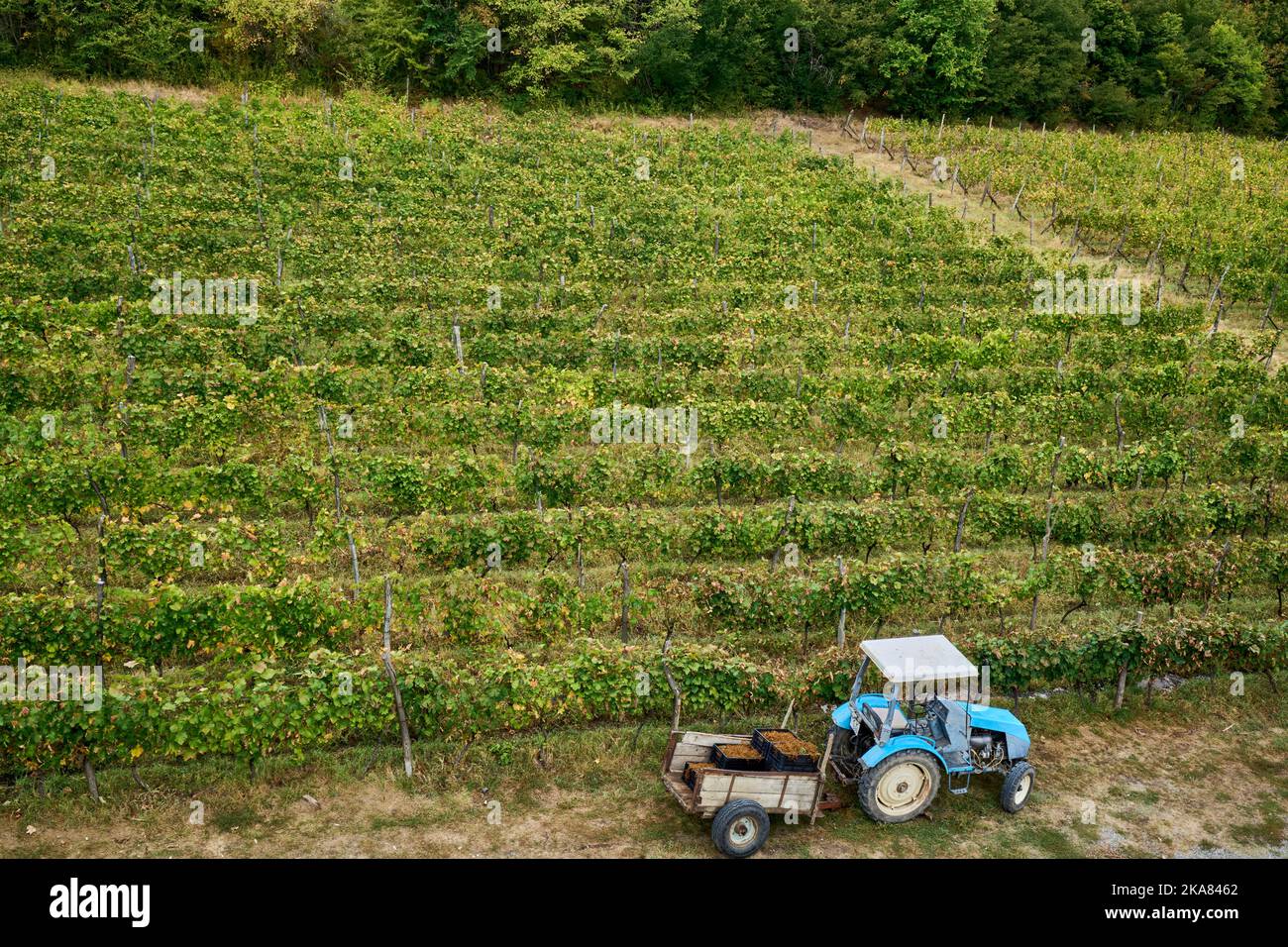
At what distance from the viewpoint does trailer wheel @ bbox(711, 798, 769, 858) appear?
10.1m

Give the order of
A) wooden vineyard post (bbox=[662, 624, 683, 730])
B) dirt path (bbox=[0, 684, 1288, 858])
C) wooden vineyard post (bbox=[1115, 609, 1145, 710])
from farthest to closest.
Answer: wooden vineyard post (bbox=[1115, 609, 1145, 710]) < wooden vineyard post (bbox=[662, 624, 683, 730]) < dirt path (bbox=[0, 684, 1288, 858])

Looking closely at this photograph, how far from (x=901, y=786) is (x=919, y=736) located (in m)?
0.57

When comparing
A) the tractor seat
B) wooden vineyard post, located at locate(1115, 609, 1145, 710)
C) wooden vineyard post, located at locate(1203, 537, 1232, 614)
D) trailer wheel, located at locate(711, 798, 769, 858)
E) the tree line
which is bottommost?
trailer wheel, located at locate(711, 798, 769, 858)

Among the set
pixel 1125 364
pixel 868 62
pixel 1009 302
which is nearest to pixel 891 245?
pixel 1009 302

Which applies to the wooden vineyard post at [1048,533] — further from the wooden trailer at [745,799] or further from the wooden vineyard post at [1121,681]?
the wooden trailer at [745,799]

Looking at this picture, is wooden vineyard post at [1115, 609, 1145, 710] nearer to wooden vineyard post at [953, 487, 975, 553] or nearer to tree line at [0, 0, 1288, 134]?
wooden vineyard post at [953, 487, 975, 553]

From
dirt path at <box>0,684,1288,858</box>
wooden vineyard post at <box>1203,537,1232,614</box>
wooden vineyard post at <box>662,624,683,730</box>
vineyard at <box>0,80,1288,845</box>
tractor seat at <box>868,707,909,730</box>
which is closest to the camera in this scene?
dirt path at <box>0,684,1288,858</box>

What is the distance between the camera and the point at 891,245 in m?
29.0

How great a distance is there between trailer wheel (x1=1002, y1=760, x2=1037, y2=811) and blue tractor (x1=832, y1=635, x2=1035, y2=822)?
0.01 meters

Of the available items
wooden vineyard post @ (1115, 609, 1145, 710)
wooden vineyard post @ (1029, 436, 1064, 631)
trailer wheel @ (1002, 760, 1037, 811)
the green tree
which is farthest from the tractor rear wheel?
the green tree

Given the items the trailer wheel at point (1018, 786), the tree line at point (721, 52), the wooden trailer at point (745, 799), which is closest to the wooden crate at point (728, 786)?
the wooden trailer at point (745, 799)

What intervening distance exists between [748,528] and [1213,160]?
34402 mm

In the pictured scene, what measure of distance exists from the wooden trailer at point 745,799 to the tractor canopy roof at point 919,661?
124cm

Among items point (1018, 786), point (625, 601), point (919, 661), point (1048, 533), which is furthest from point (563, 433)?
point (1018, 786)
